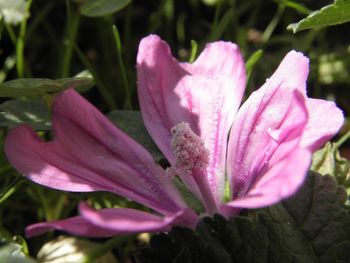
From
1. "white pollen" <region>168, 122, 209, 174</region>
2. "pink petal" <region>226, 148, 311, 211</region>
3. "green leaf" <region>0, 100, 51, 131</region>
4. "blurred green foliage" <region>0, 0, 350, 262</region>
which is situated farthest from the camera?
"blurred green foliage" <region>0, 0, 350, 262</region>

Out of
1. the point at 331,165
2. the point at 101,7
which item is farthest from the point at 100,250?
the point at 101,7

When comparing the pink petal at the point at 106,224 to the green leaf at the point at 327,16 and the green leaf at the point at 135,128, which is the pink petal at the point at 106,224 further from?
the green leaf at the point at 327,16

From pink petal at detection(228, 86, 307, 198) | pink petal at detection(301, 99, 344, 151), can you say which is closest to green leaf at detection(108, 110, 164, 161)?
pink petal at detection(228, 86, 307, 198)

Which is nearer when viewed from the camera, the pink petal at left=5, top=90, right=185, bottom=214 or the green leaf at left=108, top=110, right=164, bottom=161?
the pink petal at left=5, top=90, right=185, bottom=214

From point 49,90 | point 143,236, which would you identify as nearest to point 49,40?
point 143,236

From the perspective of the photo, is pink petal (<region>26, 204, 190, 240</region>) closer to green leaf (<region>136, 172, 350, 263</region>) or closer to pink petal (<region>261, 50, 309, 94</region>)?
green leaf (<region>136, 172, 350, 263</region>)

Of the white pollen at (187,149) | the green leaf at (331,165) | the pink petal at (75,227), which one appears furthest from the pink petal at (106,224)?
the green leaf at (331,165)
